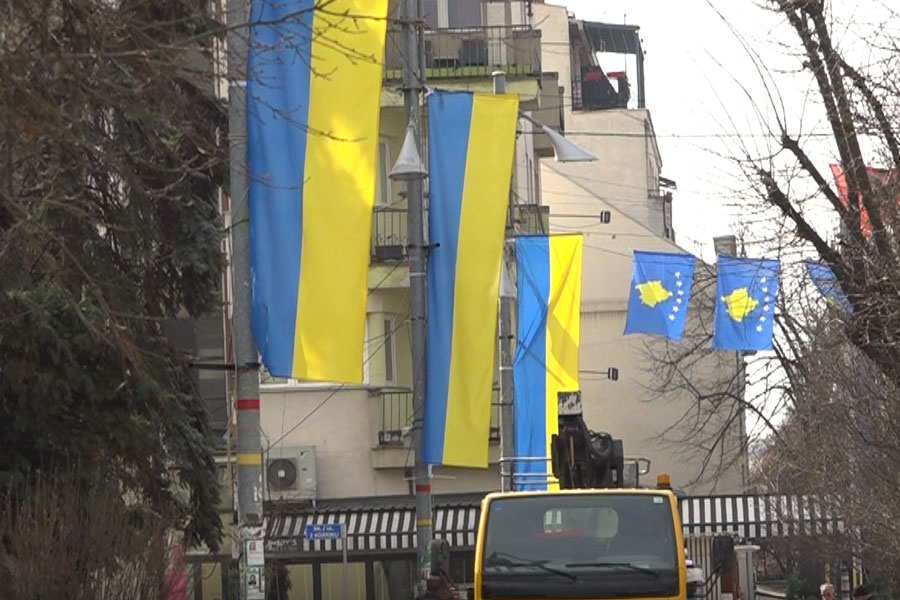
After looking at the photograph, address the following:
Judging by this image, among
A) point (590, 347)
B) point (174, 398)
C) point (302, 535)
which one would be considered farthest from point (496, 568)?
point (590, 347)

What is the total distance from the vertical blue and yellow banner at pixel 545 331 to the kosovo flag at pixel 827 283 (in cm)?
1045

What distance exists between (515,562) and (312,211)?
3857mm

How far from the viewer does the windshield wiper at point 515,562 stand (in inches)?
596

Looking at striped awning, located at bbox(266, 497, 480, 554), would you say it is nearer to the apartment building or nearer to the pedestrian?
the apartment building

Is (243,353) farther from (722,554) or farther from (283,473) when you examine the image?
(283,473)

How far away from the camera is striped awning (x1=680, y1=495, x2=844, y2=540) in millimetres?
39000

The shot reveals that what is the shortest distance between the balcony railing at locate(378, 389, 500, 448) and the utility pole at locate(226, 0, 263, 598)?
63.1 ft

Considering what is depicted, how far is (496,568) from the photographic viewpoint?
1534 cm

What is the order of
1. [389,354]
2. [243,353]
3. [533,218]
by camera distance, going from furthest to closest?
[533,218] → [389,354] → [243,353]

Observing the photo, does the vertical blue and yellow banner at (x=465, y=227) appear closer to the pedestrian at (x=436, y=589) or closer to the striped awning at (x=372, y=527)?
the pedestrian at (x=436, y=589)

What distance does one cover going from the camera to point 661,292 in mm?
31281

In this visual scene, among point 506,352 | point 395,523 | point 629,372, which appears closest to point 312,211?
point 506,352

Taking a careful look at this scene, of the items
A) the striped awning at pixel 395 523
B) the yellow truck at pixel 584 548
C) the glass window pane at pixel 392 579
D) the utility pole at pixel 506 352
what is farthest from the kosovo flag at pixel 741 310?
the yellow truck at pixel 584 548

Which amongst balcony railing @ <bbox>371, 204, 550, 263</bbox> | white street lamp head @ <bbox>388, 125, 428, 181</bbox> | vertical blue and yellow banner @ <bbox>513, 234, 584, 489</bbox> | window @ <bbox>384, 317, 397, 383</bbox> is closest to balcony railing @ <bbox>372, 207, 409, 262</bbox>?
balcony railing @ <bbox>371, 204, 550, 263</bbox>
